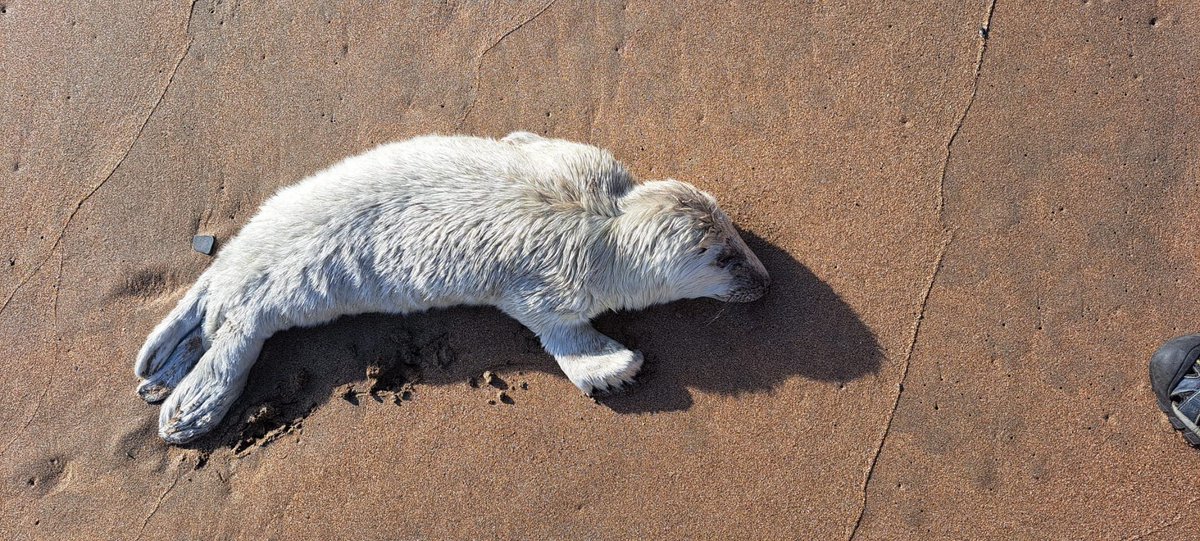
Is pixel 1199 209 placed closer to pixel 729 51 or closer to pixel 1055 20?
pixel 1055 20

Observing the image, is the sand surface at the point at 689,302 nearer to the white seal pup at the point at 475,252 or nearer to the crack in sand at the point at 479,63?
the crack in sand at the point at 479,63

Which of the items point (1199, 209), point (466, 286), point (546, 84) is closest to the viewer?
point (466, 286)

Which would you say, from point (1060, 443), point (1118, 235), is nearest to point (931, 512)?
point (1060, 443)

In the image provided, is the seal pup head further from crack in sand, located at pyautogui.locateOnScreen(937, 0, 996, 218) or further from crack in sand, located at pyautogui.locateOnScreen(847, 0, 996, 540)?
crack in sand, located at pyautogui.locateOnScreen(937, 0, 996, 218)

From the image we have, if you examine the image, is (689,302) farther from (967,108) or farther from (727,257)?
(967,108)

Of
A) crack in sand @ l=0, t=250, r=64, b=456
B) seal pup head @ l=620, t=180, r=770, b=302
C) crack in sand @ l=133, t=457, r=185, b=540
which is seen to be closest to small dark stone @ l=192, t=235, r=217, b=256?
crack in sand @ l=0, t=250, r=64, b=456

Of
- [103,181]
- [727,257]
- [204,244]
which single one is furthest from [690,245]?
[103,181]
